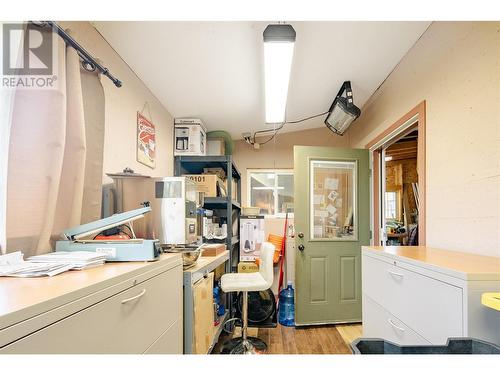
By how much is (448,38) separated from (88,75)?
7.50 feet

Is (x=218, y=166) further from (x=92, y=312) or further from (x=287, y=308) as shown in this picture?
(x=92, y=312)

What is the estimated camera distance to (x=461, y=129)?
1.59 m

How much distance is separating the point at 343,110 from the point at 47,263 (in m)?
2.79

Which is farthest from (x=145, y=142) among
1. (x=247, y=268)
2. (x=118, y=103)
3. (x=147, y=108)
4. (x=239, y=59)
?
(x=247, y=268)

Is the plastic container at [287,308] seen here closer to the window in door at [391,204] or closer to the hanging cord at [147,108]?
the hanging cord at [147,108]

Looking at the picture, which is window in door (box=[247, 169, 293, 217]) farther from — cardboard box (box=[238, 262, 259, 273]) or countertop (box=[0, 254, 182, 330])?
countertop (box=[0, 254, 182, 330])

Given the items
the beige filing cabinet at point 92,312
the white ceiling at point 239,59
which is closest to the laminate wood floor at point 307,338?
the beige filing cabinet at point 92,312

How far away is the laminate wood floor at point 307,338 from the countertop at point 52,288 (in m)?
1.92

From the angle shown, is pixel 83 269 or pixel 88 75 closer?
pixel 83 269

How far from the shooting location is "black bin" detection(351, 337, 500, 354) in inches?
25.8

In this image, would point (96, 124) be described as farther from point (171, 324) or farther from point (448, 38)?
point (448, 38)

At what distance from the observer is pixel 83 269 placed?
0.94 meters

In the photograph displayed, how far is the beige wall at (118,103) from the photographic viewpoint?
1.54 meters
